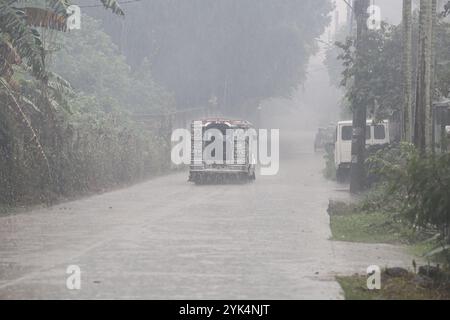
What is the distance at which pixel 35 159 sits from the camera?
89.5 ft

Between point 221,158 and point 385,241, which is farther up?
point 221,158

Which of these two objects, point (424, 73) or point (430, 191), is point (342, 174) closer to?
point (424, 73)

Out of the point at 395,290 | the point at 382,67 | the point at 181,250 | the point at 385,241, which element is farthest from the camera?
the point at 382,67

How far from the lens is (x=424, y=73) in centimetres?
1955

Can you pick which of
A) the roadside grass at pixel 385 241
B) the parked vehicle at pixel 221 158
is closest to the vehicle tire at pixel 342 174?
the parked vehicle at pixel 221 158

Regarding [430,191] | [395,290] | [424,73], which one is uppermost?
[424,73]

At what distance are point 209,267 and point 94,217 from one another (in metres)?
9.34

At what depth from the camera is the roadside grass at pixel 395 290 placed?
11781 mm

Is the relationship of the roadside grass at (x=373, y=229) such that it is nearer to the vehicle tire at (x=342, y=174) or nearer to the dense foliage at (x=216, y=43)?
the vehicle tire at (x=342, y=174)

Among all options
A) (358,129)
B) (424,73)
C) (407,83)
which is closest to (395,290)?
(424,73)

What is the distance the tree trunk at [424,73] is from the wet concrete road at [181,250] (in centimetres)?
287

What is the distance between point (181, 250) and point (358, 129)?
16.9m
